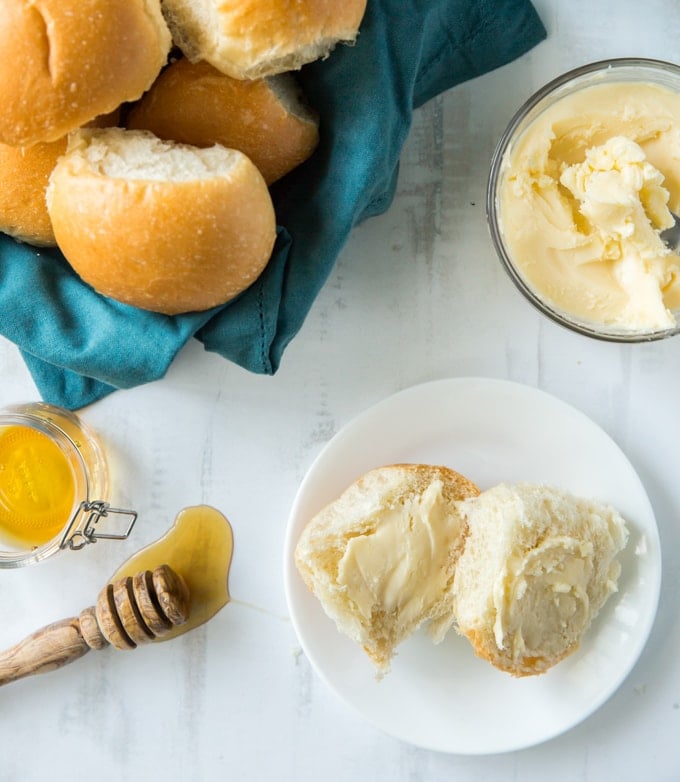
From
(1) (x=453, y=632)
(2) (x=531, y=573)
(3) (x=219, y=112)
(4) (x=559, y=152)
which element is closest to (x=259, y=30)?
(3) (x=219, y=112)

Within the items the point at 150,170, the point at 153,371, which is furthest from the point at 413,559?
the point at 150,170

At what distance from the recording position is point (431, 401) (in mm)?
1203

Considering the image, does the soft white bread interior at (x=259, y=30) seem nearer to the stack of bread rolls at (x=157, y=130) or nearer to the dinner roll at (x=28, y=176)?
the stack of bread rolls at (x=157, y=130)

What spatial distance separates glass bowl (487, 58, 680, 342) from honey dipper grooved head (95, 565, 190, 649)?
0.64 m

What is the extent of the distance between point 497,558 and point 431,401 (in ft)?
0.80

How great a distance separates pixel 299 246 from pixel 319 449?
33cm

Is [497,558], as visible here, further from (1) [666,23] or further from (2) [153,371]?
(1) [666,23]

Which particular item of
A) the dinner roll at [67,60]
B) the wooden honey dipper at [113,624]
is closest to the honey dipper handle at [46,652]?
the wooden honey dipper at [113,624]

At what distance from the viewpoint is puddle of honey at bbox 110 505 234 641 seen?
1.28 metres

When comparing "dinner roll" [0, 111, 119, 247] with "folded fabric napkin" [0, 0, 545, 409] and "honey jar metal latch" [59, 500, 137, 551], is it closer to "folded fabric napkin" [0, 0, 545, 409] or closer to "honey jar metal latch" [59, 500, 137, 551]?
"folded fabric napkin" [0, 0, 545, 409]

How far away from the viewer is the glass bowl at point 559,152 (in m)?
1.10

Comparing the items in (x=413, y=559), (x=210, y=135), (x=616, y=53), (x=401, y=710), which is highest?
(x=210, y=135)

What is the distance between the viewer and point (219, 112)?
0.96 m

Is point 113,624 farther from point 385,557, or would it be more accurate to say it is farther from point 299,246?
point 299,246
